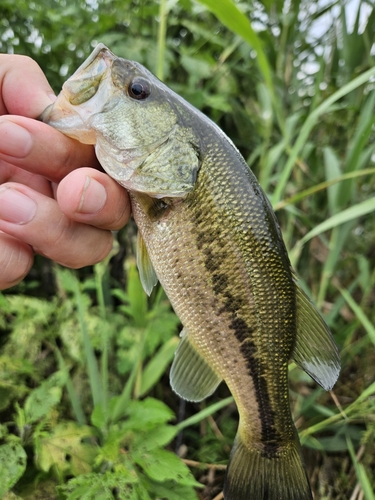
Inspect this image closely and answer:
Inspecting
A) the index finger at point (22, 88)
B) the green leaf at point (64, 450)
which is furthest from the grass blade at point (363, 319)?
the index finger at point (22, 88)

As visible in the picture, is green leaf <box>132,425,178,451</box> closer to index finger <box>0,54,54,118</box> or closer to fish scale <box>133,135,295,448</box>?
fish scale <box>133,135,295,448</box>

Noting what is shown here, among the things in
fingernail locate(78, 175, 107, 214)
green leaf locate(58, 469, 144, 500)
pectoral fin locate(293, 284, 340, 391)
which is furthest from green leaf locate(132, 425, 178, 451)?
fingernail locate(78, 175, 107, 214)

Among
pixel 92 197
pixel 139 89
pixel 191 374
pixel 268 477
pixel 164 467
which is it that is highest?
pixel 139 89

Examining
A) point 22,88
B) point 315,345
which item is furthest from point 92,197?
point 315,345

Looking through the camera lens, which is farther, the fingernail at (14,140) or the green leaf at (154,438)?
the green leaf at (154,438)

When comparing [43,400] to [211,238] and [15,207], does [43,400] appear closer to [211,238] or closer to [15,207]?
[15,207]

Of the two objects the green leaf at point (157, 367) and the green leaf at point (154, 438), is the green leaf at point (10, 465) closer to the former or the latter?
the green leaf at point (154, 438)

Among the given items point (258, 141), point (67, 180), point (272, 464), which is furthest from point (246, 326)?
point (258, 141)
